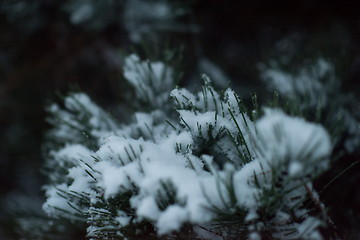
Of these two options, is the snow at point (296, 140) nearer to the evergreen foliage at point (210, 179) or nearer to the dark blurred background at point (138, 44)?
the evergreen foliage at point (210, 179)

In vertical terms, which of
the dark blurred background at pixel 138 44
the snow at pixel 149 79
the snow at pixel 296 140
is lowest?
the snow at pixel 296 140

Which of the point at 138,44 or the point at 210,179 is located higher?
the point at 138,44

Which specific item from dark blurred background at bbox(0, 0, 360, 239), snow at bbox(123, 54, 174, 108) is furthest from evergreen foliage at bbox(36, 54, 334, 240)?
dark blurred background at bbox(0, 0, 360, 239)

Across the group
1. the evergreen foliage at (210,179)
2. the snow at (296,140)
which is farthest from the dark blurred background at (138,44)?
the snow at (296,140)

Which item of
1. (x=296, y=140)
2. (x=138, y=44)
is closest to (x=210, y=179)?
(x=296, y=140)

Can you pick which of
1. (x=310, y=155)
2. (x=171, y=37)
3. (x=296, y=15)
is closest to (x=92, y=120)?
(x=310, y=155)

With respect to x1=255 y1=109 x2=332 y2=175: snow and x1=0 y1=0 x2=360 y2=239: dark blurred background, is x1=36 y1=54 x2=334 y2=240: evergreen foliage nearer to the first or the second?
x1=255 y1=109 x2=332 y2=175: snow

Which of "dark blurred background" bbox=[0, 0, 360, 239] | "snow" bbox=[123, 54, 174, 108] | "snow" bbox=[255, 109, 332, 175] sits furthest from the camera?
"dark blurred background" bbox=[0, 0, 360, 239]

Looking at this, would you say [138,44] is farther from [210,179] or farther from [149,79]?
[210,179]
